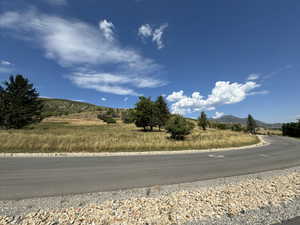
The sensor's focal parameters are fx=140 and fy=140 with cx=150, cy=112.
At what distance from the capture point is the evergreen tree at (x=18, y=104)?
25094mm

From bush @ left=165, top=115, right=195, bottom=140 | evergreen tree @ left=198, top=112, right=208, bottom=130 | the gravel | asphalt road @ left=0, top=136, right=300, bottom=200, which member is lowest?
asphalt road @ left=0, top=136, right=300, bottom=200

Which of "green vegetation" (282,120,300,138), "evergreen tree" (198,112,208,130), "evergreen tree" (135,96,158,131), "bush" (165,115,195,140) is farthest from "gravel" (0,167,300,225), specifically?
"green vegetation" (282,120,300,138)

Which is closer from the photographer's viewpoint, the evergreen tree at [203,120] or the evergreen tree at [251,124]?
the evergreen tree at [203,120]

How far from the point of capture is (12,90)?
86.5 feet

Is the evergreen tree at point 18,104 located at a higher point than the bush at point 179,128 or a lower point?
higher

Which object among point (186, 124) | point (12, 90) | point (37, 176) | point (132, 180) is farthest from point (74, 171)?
point (12, 90)

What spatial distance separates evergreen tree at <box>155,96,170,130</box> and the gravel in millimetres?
28463

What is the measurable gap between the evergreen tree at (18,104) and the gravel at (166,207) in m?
29.9

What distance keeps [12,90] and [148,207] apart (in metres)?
35.1

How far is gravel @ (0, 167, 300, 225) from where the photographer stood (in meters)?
3.10

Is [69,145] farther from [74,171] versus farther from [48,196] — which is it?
[48,196]

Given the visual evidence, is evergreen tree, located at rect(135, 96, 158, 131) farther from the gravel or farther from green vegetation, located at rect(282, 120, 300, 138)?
green vegetation, located at rect(282, 120, 300, 138)

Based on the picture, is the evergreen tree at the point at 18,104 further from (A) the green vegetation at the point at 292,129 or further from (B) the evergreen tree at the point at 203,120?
(A) the green vegetation at the point at 292,129

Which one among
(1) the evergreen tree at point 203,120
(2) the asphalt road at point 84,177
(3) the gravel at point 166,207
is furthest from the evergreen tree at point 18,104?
(1) the evergreen tree at point 203,120
